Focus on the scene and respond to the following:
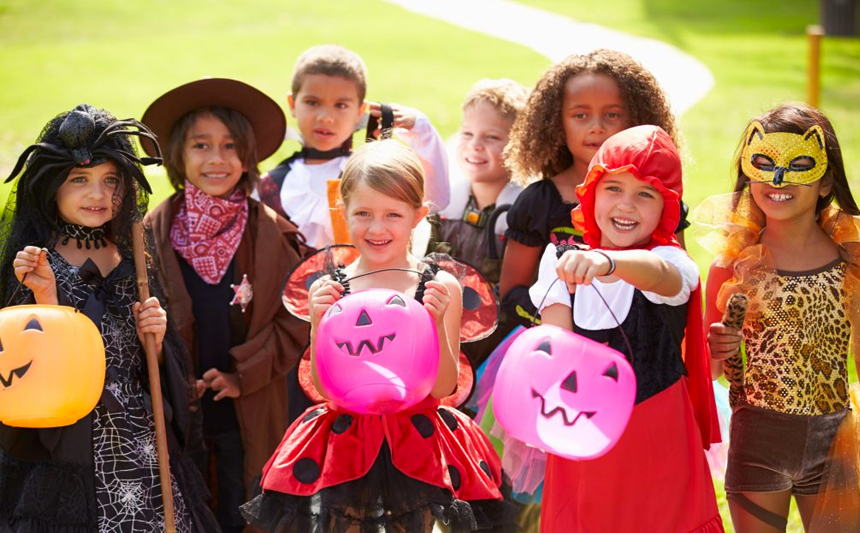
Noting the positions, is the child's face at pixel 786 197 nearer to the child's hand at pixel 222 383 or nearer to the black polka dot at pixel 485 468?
the black polka dot at pixel 485 468

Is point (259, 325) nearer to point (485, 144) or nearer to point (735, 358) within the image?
point (485, 144)

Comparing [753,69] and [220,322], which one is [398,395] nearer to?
[220,322]

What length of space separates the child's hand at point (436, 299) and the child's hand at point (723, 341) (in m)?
1.03

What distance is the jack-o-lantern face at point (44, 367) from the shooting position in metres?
3.16

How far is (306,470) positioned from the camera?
135 inches

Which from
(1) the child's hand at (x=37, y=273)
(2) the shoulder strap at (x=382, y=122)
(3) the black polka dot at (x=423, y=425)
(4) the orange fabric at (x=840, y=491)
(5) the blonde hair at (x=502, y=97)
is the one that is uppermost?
(5) the blonde hair at (x=502, y=97)

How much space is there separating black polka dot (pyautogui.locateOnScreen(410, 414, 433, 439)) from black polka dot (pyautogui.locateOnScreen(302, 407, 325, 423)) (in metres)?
0.34

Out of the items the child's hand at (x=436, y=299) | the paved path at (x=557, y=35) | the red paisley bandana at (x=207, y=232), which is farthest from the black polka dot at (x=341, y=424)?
Result: the paved path at (x=557, y=35)

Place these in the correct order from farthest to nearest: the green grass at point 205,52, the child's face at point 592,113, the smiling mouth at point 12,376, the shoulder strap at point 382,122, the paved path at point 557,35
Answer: the paved path at point 557,35 < the green grass at point 205,52 < the shoulder strap at point 382,122 < the child's face at point 592,113 < the smiling mouth at point 12,376

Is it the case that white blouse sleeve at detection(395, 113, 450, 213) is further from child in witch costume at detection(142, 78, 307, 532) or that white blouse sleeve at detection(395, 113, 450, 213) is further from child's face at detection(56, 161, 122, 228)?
child's face at detection(56, 161, 122, 228)

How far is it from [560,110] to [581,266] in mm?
1592

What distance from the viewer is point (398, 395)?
306 cm

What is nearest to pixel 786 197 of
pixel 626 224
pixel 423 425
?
pixel 626 224

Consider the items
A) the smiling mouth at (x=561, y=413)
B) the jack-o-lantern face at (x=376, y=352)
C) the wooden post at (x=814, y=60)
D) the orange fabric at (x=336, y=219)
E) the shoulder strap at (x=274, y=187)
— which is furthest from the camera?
the wooden post at (x=814, y=60)
